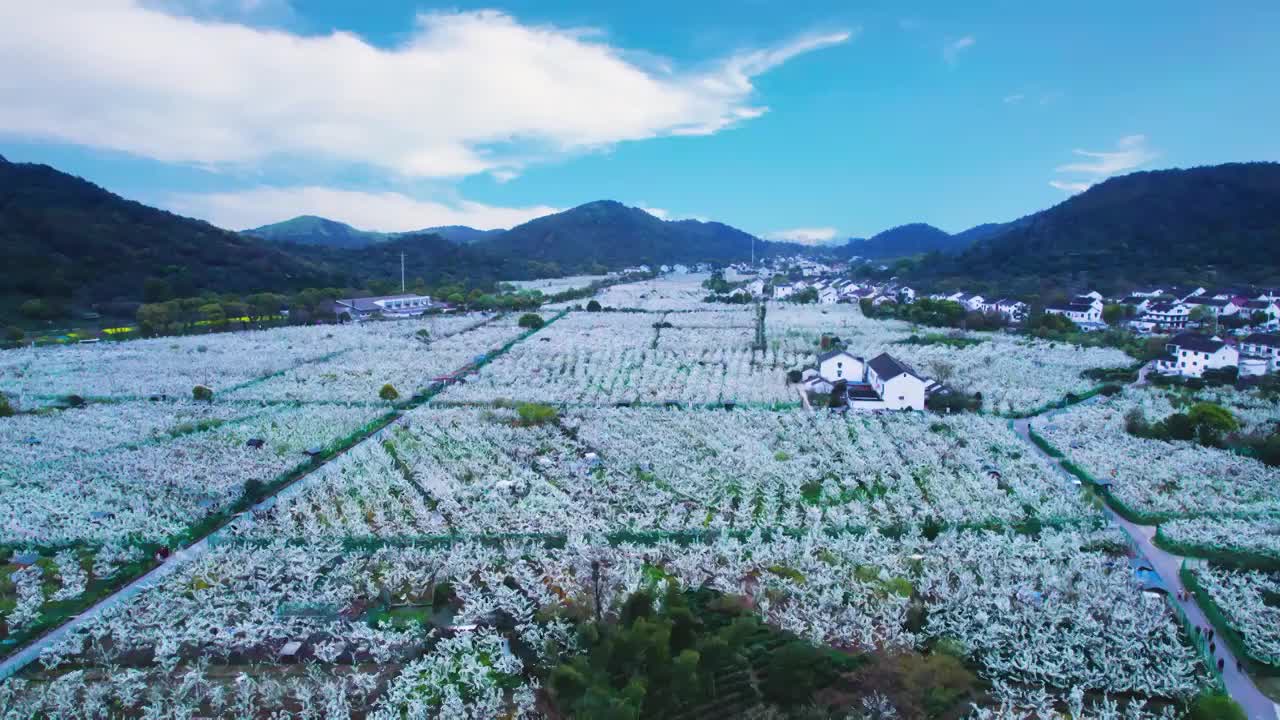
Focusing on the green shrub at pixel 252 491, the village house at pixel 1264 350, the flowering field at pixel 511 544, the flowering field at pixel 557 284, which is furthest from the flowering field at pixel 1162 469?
the flowering field at pixel 557 284

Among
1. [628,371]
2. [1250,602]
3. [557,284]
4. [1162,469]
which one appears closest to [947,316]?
[628,371]

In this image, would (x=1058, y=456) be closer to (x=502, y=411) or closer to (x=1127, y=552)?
(x=1127, y=552)

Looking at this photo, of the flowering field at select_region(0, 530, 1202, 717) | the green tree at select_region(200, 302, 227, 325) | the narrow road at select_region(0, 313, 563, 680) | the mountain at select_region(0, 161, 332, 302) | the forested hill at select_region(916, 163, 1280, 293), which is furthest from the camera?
the forested hill at select_region(916, 163, 1280, 293)

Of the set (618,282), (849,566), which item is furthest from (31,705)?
(618,282)

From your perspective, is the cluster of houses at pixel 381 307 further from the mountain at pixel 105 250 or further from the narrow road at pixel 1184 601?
the narrow road at pixel 1184 601

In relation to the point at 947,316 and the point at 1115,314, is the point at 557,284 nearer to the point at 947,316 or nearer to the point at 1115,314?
the point at 947,316

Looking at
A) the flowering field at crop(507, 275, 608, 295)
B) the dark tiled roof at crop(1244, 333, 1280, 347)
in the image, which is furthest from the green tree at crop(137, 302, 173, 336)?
the dark tiled roof at crop(1244, 333, 1280, 347)

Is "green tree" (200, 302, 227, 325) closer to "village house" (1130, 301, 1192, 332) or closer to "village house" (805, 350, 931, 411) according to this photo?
"village house" (805, 350, 931, 411)
